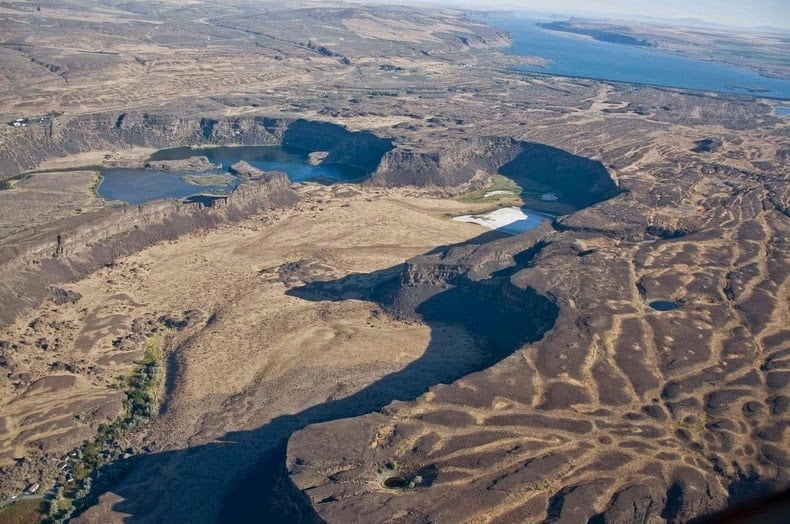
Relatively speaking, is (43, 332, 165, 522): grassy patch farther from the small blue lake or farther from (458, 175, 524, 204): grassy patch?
(458, 175, 524, 204): grassy patch

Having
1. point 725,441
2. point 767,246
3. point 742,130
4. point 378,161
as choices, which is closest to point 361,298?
point 725,441

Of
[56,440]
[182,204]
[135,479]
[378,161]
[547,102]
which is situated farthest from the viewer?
[547,102]

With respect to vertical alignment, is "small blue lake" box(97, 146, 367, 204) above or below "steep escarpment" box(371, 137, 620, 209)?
below

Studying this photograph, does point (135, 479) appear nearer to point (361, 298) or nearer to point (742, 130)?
point (361, 298)

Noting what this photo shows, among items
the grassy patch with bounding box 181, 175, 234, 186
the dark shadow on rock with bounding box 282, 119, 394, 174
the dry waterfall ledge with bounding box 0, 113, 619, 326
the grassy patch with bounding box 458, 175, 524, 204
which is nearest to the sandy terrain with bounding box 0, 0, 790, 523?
the dry waterfall ledge with bounding box 0, 113, 619, 326

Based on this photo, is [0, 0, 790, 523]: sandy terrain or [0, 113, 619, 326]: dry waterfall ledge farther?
[0, 113, 619, 326]: dry waterfall ledge

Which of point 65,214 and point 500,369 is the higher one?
point 500,369
